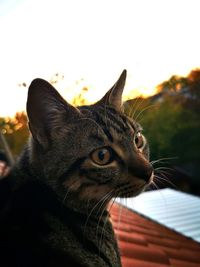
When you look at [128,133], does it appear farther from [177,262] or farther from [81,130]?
[177,262]

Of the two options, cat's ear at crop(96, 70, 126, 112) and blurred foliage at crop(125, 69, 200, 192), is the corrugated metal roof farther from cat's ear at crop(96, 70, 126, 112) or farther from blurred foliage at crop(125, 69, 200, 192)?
blurred foliage at crop(125, 69, 200, 192)

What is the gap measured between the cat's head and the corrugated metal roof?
122 centimetres

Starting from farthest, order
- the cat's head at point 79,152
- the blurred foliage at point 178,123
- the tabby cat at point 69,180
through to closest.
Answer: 1. the blurred foliage at point 178,123
2. the cat's head at point 79,152
3. the tabby cat at point 69,180

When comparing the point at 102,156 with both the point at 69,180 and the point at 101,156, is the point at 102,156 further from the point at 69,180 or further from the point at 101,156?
the point at 69,180

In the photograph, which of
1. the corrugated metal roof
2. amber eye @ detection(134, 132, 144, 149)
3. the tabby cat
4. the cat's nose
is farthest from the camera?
the corrugated metal roof

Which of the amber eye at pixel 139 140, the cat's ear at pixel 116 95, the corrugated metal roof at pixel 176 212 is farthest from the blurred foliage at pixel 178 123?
the amber eye at pixel 139 140

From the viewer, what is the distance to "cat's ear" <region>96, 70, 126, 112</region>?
6.79 feet

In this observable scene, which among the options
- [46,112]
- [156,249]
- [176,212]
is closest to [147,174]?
[46,112]

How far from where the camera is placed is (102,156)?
64.0 inches

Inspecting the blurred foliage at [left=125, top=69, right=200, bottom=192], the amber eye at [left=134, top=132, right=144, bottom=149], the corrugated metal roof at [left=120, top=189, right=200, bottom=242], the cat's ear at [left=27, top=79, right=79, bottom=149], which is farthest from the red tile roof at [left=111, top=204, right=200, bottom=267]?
A: the blurred foliage at [left=125, top=69, right=200, bottom=192]

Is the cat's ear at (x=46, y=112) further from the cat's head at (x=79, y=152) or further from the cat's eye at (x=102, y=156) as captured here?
the cat's eye at (x=102, y=156)

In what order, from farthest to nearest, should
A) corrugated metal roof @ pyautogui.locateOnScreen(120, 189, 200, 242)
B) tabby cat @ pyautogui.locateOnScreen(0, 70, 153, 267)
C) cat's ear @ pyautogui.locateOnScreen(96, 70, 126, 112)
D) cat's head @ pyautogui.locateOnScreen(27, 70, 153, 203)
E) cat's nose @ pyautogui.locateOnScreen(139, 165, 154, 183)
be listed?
corrugated metal roof @ pyautogui.locateOnScreen(120, 189, 200, 242) → cat's ear @ pyautogui.locateOnScreen(96, 70, 126, 112) → cat's nose @ pyautogui.locateOnScreen(139, 165, 154, 183) → cat's head @ pyautogui.locateOnScreen(27, 70, 153, 203) → tabby cat @ pyautogui.locateOnScreen(0, 70, 153, 267)

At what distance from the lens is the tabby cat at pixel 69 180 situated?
1394mm

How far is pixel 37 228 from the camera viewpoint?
135cm
